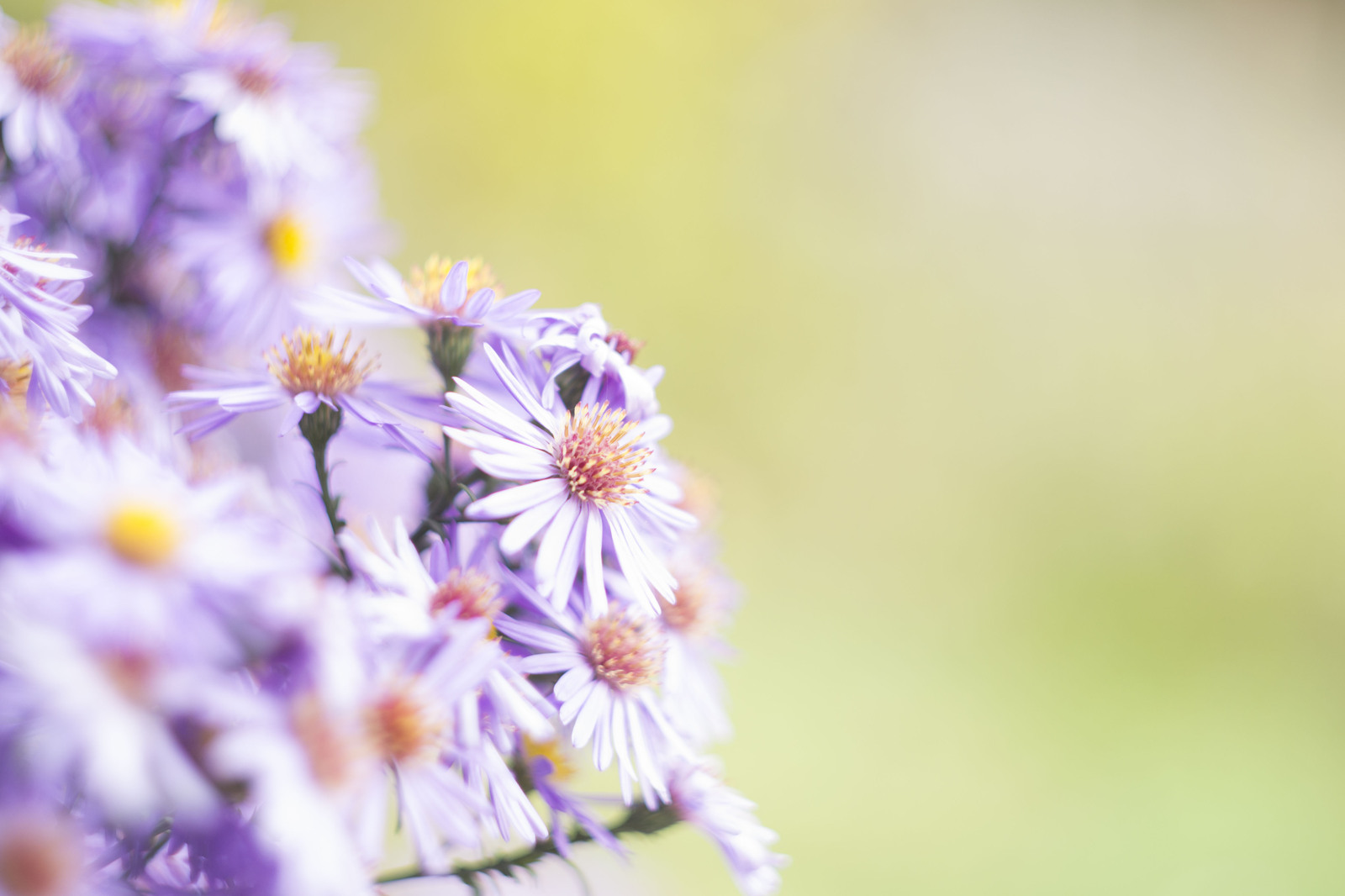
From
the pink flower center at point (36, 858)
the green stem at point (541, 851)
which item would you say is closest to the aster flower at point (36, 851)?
the pink flower center at point (36, 858)

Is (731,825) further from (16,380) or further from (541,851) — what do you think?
(16,380)

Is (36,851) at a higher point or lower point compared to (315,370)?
lower

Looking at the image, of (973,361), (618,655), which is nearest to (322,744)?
Answer: (618,655)

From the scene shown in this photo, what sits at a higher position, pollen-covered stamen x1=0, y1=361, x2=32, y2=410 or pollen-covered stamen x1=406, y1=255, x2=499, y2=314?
pollen-covered stamen x1=406, y1=255, x2=499, y2=314

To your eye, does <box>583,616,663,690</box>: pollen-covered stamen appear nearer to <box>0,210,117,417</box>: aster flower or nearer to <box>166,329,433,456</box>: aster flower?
<box>166,329,433,456</box>: aster flower

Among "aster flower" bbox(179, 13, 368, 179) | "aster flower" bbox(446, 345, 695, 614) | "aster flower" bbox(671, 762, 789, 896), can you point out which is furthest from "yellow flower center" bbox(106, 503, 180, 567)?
"aster flower" bbox(179, 13, 368, 179)
